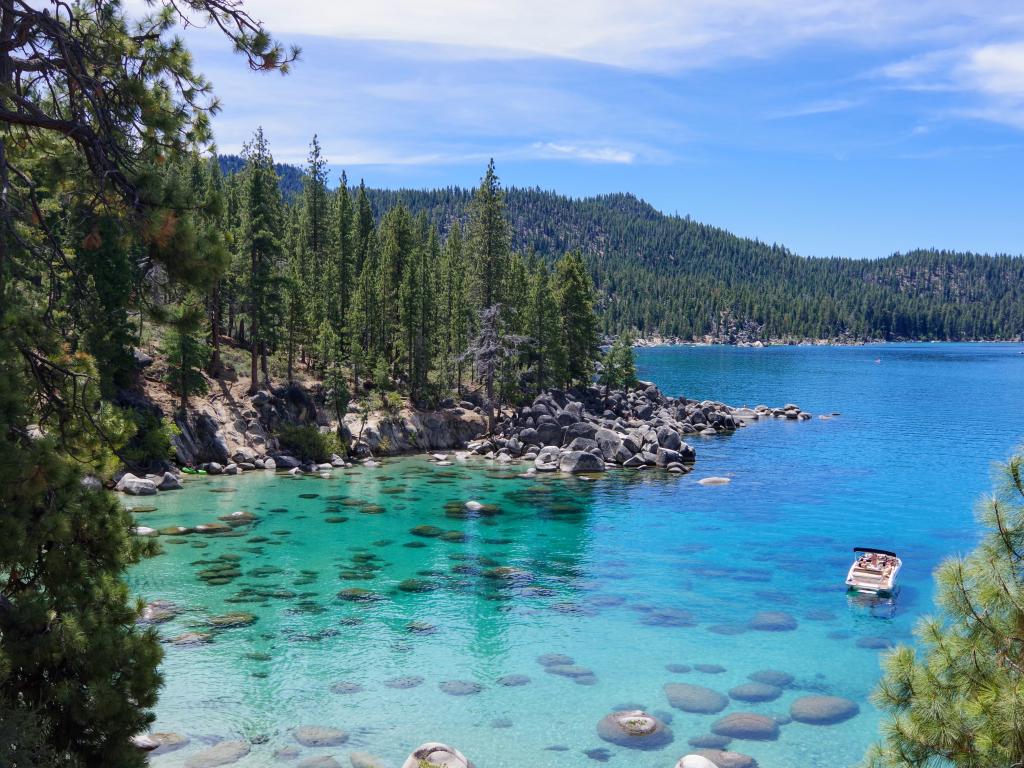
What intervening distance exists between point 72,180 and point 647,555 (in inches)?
1015

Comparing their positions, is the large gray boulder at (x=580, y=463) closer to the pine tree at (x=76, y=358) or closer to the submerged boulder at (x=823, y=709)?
the submerged boulder at (x=823, y=709)

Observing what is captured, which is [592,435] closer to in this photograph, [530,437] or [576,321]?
[530,437]

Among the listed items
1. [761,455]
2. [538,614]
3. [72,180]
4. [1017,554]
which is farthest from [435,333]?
[1017,554]

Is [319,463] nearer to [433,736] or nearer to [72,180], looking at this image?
[433,736]

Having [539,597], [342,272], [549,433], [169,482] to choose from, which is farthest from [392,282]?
[539,597]

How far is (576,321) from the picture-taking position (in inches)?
2731

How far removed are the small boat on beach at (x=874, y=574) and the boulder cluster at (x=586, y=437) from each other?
2131cm

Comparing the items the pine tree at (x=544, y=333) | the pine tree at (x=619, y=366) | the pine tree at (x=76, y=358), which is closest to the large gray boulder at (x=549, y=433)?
the pine tree at (x=544, y=333)

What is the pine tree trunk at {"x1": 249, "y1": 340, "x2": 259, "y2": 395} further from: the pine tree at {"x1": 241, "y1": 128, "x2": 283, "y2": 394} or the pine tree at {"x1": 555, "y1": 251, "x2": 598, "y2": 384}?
the pine tree at {"x1": 555, "y1": 251, "x2": 598, "y2": 384}

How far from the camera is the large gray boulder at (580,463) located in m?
48.4

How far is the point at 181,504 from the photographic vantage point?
3578 cm

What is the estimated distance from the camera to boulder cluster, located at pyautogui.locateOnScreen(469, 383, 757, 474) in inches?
1976

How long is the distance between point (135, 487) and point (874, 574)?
33.9m

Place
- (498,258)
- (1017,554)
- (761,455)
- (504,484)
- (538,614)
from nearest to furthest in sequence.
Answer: (1017,554)
(538,614)
(504,484)
(761,455)
(498,258)
